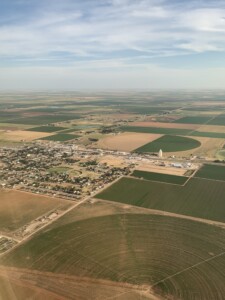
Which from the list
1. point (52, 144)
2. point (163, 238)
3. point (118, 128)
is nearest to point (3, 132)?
point (52, 144)

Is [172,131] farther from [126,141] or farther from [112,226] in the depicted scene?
[112,226]

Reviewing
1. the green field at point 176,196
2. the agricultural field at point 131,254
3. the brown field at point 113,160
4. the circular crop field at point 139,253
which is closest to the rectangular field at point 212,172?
the green field at point 176,196

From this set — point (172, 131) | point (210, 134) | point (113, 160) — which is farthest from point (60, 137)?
point (210, 134)

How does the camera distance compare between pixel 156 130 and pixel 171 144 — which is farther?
pixel 156 130

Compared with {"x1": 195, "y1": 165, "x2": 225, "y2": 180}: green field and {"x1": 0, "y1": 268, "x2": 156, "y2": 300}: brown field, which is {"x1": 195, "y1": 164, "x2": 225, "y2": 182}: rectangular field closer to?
{"x1": 195, "y1": 165, "x2": 225, "y2": 180}: green field

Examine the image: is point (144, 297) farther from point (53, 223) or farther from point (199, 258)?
point (53, 223)

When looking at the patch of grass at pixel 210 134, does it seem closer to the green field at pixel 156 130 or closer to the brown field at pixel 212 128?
the green field at pixel 156 130

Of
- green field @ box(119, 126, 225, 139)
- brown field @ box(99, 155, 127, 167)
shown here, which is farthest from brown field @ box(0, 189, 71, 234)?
green field @ box(119, 126, 225, 139)
